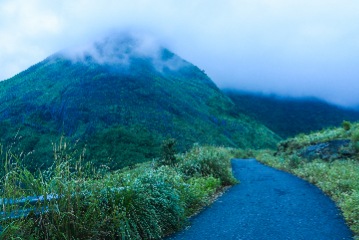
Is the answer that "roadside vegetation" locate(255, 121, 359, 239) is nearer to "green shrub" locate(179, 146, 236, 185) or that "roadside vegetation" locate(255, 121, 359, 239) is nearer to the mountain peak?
"green shrub" locate(179, 146, 236, 185)

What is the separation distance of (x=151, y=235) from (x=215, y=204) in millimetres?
3438

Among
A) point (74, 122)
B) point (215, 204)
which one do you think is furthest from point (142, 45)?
point (215, 204)

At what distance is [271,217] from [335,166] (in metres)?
6.31

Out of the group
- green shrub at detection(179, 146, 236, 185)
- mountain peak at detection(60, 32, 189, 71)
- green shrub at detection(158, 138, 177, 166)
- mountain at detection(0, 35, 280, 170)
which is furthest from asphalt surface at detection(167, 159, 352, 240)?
mountain peak at detection(60, 32, 189, 71)

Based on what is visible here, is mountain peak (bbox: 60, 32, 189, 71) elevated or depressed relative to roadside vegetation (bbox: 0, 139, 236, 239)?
elevated

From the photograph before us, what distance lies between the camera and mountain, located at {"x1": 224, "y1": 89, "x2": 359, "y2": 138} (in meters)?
89.4

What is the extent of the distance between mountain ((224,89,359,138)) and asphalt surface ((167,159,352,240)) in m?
77.4

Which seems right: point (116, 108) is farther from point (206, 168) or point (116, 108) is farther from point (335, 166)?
point (335, 166)

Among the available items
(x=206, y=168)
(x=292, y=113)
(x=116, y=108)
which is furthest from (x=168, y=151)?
(x=292, y=113)

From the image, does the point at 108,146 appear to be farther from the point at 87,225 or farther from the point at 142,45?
the point at 142,45

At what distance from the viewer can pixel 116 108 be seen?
60.8 m

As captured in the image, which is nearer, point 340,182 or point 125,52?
point 340,182

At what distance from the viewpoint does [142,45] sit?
325 ft

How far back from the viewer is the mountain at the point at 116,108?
1993 inches
